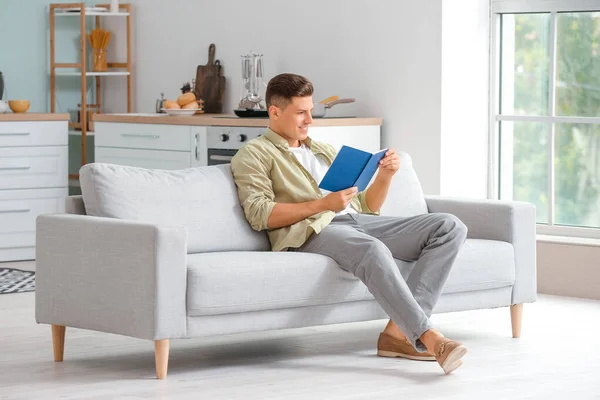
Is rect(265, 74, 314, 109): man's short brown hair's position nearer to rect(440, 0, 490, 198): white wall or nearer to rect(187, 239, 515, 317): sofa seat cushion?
rect(187, 239, 515, 317): sofa seat cushion

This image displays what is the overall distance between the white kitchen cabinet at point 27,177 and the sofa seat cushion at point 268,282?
2.92 m

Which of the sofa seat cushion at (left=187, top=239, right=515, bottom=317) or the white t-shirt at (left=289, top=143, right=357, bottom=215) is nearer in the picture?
the sofa seat cushion at (left=187, top=239, right=515, bottom=317)

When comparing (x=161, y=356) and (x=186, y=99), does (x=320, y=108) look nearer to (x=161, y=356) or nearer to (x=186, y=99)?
(x=186, y=99)

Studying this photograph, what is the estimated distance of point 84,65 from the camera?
7.22m

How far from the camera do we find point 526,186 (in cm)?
581

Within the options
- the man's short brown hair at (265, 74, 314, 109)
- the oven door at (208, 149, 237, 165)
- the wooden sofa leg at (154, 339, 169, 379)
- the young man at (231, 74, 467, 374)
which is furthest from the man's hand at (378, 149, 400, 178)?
the oven door at (208, 149, 237, 165)

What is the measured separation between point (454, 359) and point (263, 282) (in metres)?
0.65

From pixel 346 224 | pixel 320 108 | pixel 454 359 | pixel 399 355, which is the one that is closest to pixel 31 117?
pixel 320 108

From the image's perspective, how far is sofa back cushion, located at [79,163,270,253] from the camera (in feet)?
12.7

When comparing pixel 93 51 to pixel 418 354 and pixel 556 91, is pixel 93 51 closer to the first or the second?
pixel 556 91

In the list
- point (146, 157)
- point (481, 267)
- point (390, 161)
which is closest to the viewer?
point (390, 161)

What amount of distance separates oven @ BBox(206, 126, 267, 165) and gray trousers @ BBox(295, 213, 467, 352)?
1.60m

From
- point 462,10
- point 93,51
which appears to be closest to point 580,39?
point 462,10

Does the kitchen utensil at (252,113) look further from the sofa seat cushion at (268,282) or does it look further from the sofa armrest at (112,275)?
→ the sofa armrest at (112,275)
